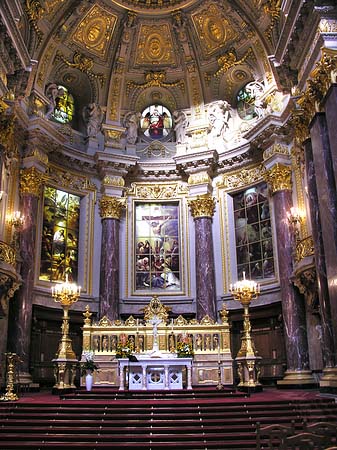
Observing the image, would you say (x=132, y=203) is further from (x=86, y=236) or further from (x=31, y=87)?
(x=31, y=87)

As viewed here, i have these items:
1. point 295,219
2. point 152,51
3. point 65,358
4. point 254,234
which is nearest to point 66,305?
point 65,358

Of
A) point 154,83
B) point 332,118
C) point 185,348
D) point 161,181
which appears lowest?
point 185,348

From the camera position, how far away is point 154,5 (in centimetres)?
2267

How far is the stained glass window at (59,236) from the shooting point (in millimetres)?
20562

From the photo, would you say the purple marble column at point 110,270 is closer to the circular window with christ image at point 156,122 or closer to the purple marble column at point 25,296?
the purple marble column at point 25,296

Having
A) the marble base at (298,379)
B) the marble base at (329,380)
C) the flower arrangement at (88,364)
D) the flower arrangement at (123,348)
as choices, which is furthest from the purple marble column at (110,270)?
the marble base at (329,380)

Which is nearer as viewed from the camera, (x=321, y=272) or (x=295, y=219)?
(x=321, y=272)

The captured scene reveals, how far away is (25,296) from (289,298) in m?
9.15

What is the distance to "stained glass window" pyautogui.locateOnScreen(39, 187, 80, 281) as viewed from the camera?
67.5ft

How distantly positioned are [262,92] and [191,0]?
510 cm

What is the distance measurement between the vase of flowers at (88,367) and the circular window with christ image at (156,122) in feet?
39.9

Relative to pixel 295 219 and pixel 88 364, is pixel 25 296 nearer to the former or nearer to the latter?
pixel 88 364

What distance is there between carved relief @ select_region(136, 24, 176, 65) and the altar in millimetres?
14896

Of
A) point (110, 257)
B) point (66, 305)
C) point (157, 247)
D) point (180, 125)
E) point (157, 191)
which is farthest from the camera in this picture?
point (180, 125)
